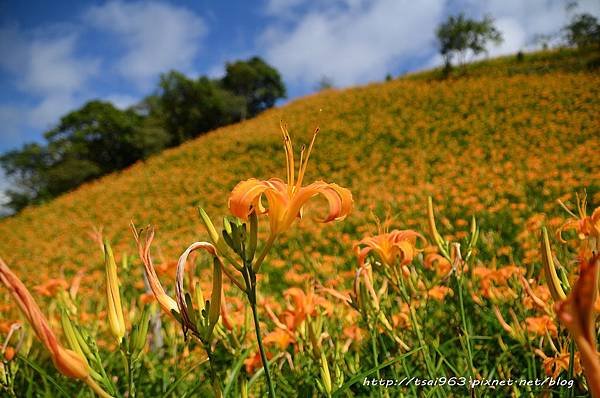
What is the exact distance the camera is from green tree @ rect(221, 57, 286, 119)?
2273cm

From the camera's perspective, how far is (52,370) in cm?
157

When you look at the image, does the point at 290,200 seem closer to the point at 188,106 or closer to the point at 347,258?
the point at 347,258

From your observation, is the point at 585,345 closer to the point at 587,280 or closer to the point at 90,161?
the point at 587,280

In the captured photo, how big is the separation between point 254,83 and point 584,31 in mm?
17016

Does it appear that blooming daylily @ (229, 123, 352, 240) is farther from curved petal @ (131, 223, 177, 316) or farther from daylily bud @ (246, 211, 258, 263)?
curved petal @ (131, 223, 177, 316)

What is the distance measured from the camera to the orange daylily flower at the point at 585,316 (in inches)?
9.4

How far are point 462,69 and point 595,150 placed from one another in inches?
430

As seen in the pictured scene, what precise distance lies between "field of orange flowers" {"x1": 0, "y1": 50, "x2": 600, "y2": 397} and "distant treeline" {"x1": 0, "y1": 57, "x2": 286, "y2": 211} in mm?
5126

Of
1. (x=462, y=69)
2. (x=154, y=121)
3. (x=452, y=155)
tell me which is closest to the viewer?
(x=452, y=155)

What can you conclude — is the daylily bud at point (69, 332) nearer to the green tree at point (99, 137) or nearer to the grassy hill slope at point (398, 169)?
the grassy hill slope at point (398, 169)

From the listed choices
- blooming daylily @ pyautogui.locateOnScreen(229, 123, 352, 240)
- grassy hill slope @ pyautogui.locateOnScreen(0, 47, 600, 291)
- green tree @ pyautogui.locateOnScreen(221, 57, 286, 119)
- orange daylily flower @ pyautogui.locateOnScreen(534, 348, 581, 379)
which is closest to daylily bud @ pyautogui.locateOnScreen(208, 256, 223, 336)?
blooming daylily @ pyautogui.locateOnScreen(229, 123, 352, 240)

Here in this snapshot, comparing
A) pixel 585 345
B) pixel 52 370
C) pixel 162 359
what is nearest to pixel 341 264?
pixel 162 359

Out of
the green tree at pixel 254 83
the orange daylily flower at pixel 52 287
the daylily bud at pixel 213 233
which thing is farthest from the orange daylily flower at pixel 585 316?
the green tree at pixel 254 83

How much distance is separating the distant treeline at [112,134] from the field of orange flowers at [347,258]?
5126mm
